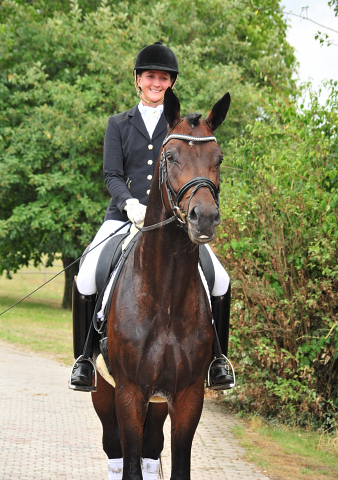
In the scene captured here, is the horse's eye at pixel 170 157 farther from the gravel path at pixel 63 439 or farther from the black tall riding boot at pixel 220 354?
the gravel path at pixel 63 439

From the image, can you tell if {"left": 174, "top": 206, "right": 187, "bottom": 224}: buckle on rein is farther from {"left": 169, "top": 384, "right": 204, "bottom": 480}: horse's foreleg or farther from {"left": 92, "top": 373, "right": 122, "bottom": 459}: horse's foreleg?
{"left": 92, "top": 373, "right": 122, "bottom": 459}: horse's foreleg

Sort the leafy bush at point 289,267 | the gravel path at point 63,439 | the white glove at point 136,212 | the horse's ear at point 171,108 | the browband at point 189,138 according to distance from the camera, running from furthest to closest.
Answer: the leafy bush at point 289,267, the gravel path at point 63,439, the white glove at point 136,212, the horse's ear at point 171,108, the browband at point 189,138

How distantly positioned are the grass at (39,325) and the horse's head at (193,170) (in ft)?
32.0

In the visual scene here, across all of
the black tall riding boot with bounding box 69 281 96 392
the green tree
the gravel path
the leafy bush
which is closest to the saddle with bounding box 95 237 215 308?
the black tall riding boot with bounding box 69 281 96 392

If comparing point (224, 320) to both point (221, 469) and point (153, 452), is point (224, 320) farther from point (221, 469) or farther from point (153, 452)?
point (221, 469)

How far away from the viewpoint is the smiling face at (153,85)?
205 inches

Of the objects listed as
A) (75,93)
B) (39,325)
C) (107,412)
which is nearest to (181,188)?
(107,412)

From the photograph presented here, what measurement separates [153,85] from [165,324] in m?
2.07

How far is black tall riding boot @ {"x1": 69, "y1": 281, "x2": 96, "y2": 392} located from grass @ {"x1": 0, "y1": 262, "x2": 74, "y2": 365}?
791 centimetres

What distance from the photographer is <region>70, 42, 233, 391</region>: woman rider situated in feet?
16.6

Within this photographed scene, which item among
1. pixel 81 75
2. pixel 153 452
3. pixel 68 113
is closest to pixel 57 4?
pixel 81 75

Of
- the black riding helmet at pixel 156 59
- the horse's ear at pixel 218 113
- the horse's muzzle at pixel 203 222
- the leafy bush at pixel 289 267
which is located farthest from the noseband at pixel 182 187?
the leafy bush at pixel 289 267

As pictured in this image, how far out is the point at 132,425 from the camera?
4.18 m

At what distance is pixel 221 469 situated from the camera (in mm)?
6719
